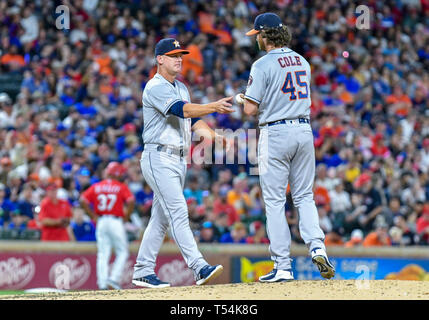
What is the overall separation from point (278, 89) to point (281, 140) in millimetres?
416

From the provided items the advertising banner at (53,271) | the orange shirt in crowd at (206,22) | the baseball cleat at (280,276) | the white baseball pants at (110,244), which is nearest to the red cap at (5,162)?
the advertising banner at (53,271)

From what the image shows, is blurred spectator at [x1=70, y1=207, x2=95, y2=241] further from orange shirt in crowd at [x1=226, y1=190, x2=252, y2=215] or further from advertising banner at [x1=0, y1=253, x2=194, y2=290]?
orange shirt in crowd at [x1=226, y1=190, x2=252, y2=215]

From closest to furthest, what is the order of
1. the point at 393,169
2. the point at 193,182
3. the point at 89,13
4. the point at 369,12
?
the point at 193,182
the point at 393,169
the point at 89,13
the point at 369,12

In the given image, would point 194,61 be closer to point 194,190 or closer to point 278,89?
point 194,190

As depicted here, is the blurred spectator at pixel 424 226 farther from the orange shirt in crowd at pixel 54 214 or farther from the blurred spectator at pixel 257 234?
the orange shirt in crowd at pixel 54 214

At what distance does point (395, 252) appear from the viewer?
12.2 meters

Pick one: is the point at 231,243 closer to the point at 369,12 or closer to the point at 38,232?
the point at 38,232

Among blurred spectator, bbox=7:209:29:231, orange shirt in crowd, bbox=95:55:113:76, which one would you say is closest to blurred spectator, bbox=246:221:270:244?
blurred spectator, bbox=7:209:29:231

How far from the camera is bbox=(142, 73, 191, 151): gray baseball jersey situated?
7098 mm

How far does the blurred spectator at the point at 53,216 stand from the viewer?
12.3 meters

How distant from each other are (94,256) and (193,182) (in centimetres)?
223

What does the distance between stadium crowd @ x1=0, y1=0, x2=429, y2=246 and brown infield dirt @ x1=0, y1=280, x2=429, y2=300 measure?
5.75 meters

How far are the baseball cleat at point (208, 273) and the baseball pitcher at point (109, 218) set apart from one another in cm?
505

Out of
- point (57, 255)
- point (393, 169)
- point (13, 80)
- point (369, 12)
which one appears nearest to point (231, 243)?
point (57, 255)
